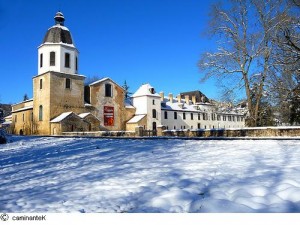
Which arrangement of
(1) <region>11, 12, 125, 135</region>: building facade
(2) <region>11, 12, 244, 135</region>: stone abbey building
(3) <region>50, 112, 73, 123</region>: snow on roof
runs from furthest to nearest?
(2) <region>11, 12, 244, 135</region>: stone abbey building < (1) <region>11, 12, 125, 135</region>: building facade < (3) <region>50, 112, 73, 123</region>: snow on roof

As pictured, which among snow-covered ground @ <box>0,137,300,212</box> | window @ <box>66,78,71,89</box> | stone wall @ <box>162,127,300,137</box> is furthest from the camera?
window @ <box>66,78,71,89</box>

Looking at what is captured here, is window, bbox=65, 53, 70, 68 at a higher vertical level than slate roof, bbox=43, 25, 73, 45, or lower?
lower

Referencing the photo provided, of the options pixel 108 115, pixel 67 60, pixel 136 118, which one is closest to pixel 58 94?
Answer: pixel 67 60

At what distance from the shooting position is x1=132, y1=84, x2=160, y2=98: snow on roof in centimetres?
4799

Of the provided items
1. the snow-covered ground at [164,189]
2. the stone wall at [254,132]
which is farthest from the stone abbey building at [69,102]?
the snow-covered ground at [164,189]

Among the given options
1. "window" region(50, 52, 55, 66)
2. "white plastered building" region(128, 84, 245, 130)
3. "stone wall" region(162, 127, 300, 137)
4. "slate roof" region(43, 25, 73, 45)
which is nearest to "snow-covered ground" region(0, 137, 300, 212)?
"stone wall" region(162, 127, 300, 137)

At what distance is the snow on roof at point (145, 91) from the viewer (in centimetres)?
4799

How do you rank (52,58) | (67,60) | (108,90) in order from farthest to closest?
(108,90) < (67,60) < (52,58)

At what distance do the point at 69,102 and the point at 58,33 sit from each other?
950 cm

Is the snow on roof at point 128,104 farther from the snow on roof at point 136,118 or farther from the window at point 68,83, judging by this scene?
the window at point 68,83

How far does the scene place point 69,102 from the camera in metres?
37.7

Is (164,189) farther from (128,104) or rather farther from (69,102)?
(128,104)

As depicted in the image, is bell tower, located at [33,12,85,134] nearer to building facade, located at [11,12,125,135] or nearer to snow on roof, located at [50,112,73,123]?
building facade, located at [11,12,125,135]
